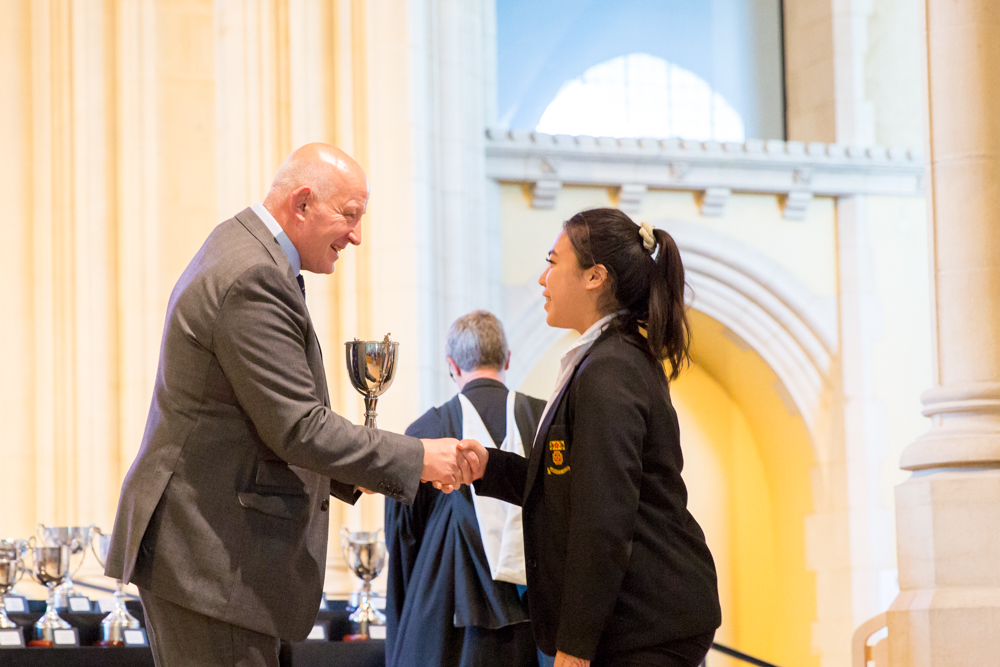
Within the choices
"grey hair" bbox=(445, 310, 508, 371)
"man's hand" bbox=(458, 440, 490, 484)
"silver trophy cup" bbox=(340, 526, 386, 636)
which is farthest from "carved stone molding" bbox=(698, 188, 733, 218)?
"man's hand" bbox=(458, 440, 490, 484)

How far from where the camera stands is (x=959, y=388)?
4309 millimetres

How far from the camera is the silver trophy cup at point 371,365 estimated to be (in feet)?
8.98

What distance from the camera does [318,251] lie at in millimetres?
2498

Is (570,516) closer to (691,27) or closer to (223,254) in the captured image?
(223,254)

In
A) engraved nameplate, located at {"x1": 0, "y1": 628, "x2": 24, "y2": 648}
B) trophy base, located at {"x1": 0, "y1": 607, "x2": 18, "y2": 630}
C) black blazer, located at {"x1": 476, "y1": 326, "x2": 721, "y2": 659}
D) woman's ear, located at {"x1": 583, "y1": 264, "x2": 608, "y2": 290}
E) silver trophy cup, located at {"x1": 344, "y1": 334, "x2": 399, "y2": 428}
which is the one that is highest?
woman's ear, located at {"x1": 583, "y1": 264, "x2": 608, "y2": 290}

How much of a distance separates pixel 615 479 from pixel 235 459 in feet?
2.20

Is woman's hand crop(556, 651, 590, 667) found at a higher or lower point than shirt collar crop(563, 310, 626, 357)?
lower

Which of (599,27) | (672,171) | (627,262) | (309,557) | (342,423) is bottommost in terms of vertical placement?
(309,557)

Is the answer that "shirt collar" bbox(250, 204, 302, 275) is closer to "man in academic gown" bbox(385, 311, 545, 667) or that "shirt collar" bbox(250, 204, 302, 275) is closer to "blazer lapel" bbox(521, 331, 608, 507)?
"blazer lapel" bbox(521, 331, 608, 507)

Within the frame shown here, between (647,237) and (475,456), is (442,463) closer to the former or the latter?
(475,456)

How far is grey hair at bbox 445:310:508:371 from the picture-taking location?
3746 millimetres

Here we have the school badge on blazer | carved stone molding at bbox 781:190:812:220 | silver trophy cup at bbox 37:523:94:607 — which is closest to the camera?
the school badge on blazer

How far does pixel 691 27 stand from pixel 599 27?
28.8 inches

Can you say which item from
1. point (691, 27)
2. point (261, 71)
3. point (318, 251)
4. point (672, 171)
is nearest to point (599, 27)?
point (691, 27)
